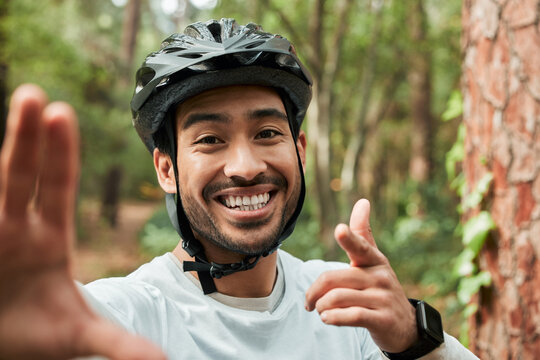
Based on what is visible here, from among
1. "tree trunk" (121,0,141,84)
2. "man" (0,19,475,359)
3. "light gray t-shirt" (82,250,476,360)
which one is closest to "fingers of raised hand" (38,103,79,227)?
"man" (0,19,475,359)

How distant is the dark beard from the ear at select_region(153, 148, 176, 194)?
0.64ft

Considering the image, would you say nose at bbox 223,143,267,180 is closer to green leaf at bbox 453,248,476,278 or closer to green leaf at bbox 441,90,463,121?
green leaf at bbox 453,248,476,278

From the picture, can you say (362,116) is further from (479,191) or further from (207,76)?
(207,76)

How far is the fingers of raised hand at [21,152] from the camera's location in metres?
0.90

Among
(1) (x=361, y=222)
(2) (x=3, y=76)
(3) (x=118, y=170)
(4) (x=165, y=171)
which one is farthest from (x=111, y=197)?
(1) (x=361, y=222)

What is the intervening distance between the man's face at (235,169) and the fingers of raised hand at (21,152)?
1066mm

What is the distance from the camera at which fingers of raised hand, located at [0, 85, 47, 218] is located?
2.96ft

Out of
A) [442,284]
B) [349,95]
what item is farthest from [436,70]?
[442,284]

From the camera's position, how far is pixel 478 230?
272 centimetres

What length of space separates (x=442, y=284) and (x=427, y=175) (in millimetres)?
4668

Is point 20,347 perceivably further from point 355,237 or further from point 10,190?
point 355,237

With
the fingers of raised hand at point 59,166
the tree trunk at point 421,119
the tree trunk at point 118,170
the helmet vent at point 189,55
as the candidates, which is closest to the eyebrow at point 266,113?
the helmet vent at point 189,55

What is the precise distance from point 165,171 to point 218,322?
2.62 feet

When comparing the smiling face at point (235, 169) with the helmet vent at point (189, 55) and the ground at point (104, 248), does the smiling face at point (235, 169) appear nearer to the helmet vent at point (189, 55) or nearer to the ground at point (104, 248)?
the helmet vent at point (189, 55)
